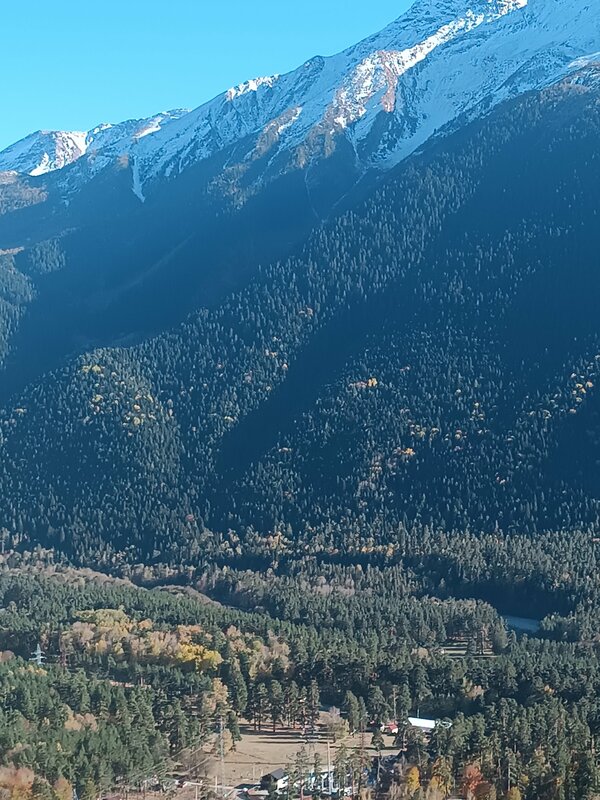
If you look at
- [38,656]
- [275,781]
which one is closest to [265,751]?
[275,781]

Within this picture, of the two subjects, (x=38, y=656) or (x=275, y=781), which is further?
(x=38, y=656)

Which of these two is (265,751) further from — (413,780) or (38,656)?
(38,656)

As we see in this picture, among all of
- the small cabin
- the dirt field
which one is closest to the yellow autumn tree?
the dirt field

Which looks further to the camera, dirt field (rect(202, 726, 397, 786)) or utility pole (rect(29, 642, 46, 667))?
Result: utility pole (rect(29, 642, 46, 667))

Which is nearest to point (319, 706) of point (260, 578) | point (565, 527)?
point (260, 578)

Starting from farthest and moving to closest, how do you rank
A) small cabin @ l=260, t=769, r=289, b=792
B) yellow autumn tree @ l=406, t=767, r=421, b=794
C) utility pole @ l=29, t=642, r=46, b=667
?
utility pole @ l=29, t=642, r=46, b=667, small cabin @ l=260, t=769, r=289, b=792, yellow autumn tree @ l=406, t=767, r=421, b=794

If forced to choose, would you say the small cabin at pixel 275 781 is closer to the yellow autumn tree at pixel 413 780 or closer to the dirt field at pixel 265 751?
the dirt field at pixel 265 751

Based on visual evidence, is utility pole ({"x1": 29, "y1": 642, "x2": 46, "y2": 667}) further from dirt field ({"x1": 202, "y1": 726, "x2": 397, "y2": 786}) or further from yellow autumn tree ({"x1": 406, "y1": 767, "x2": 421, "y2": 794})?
yellow autumn tree ({"x1": 406, "y1": 767, "x2": 421, "y2": 794})

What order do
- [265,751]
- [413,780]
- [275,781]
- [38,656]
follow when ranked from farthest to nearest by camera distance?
[38,656]
[265,751]
[275,781]
[413,780]

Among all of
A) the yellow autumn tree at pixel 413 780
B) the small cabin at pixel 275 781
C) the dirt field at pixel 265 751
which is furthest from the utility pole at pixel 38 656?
the yellow autumn tree at pixel 413 780
